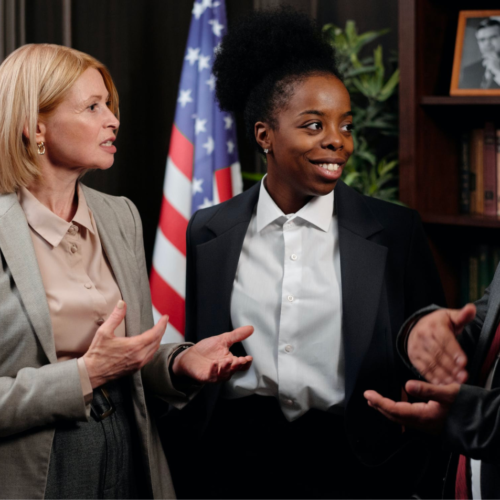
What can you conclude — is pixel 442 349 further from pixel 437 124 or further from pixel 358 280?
pixel 437 124

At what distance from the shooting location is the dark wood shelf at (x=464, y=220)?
2.11m

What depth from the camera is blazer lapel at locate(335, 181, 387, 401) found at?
4.64 feet

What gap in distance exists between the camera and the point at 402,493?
4.96ft

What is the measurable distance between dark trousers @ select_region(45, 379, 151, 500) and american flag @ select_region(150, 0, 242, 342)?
120cm

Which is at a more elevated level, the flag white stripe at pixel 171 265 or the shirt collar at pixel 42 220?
the shirt collar at pixel 42 220

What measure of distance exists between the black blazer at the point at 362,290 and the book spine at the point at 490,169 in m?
0.83

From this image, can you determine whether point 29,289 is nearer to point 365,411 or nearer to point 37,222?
point 37,222

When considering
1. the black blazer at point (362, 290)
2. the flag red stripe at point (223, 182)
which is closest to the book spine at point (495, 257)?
the black blazer at point (362, 290)

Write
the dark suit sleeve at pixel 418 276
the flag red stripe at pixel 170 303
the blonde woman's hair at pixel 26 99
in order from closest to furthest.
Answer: the blonde woman's hair at pixel 26 99 → the dark suit sleeve at pixel 418 276 → the flag red stripe at pixel 170 303

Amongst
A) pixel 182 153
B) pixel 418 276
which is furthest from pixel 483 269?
pixel 182 153

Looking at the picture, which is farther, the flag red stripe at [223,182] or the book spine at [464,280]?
the flag red stripe at [223,182]

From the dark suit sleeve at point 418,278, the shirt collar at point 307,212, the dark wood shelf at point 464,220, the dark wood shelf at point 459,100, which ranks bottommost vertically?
the dark suit sleeve at point 418,278

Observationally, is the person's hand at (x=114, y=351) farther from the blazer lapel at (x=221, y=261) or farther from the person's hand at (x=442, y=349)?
the person's hand at (x=442, y=349)

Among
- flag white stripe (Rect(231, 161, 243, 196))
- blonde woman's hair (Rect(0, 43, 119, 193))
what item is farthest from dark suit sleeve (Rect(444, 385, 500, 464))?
flag white stripe (Rect(231, 161, 243, 196))
